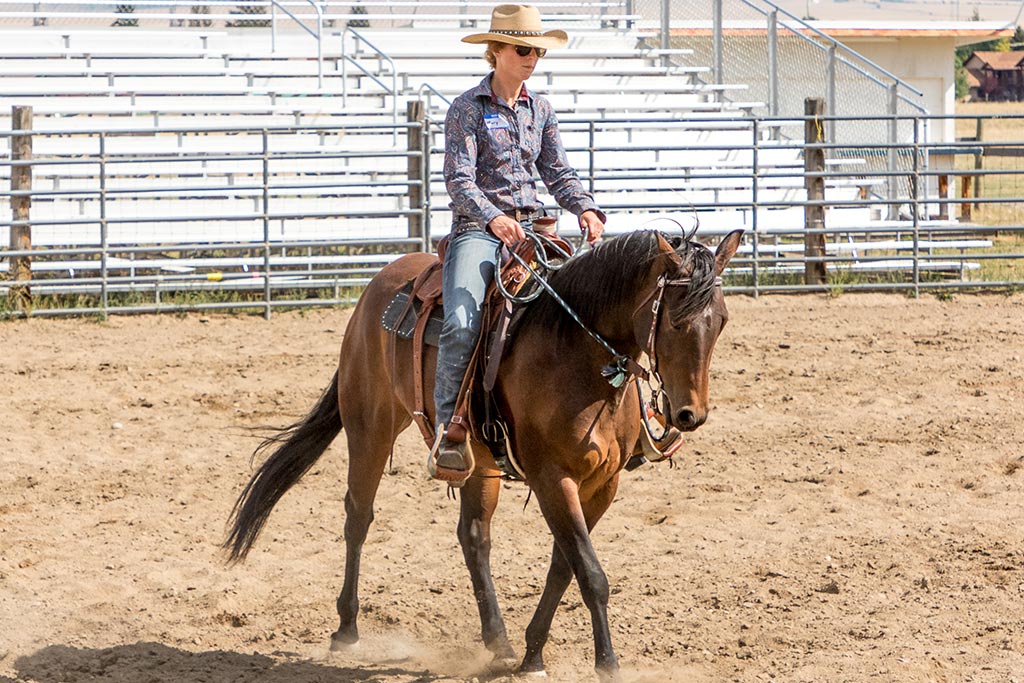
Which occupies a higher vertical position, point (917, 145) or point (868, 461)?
point (917, 145)

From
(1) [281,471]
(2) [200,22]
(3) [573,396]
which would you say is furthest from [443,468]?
(2) [200,22]

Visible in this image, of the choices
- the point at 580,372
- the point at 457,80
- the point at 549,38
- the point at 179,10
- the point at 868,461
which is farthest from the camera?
the point at 179,10

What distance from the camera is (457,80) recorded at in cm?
1856

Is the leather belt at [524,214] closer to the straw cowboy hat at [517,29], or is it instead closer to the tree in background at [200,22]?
the straw cowboy hat at [517,29]

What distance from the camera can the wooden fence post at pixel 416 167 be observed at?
1296 centimetres

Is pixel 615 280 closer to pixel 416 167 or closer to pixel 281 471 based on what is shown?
pixel 281 471

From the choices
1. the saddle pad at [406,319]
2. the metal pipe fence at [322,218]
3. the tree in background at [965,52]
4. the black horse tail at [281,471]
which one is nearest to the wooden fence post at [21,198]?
the metal pipe fence at [322,218]

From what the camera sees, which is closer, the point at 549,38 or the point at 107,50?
the point at 549,38

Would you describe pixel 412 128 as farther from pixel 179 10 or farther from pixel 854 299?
pixel 179 10

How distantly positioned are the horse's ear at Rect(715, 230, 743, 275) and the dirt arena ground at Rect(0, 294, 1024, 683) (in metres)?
1.58

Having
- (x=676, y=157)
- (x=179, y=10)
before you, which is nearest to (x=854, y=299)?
(x=676, y=157)

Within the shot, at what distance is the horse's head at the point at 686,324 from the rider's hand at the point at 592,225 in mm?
750

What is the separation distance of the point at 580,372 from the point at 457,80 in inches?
584

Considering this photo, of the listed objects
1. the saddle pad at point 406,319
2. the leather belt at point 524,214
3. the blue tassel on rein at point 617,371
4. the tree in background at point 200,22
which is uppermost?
the tree in background at point 200,22
